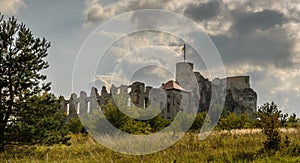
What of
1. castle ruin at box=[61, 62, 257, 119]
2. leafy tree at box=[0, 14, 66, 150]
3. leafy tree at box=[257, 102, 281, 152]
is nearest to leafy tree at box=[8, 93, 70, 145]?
leafy tree at box=[0, 14, 66, 150]

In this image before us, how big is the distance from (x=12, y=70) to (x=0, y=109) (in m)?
1.71

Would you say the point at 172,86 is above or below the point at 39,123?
above

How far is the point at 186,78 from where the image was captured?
48.1 metres

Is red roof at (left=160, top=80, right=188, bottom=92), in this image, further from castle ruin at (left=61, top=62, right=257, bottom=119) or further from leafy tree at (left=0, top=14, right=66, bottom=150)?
leafy tree at (left=0, top=14, right=66, bottom=150)

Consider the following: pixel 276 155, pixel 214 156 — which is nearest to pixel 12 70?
pixel 214 156

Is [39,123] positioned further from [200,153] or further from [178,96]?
[178,96]

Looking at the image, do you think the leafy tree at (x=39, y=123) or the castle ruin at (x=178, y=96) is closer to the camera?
the leafy tree at (x=39, y=123)

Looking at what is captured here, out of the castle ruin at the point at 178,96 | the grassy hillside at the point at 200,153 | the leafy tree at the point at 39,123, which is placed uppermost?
the castle ruin at the point at 178,96

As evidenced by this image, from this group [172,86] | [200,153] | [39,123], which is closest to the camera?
[200,153]

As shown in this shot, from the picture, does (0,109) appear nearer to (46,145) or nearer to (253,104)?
(46,145)

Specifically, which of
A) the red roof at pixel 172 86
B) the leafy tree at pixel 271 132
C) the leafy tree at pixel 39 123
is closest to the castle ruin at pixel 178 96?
the red roof at pixel 172 86

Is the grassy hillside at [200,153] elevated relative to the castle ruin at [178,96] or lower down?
lower down

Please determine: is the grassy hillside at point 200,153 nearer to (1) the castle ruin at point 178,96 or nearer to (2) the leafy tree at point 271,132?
(2) the leafy tree at point 271,132

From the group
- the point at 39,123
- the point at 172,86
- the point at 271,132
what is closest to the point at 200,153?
the point at 271,132
